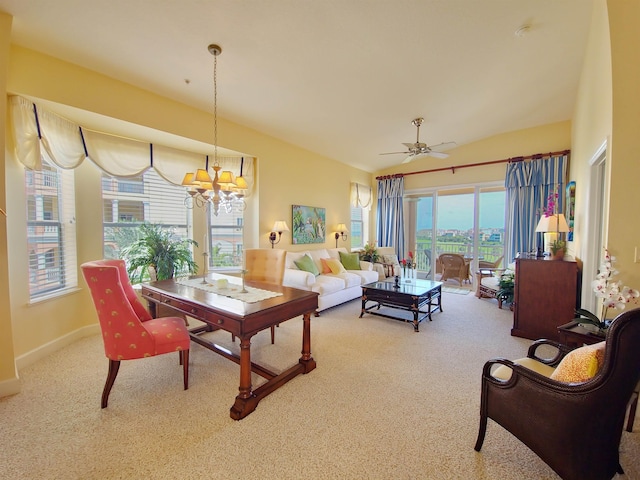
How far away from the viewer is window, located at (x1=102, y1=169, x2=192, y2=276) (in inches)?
142

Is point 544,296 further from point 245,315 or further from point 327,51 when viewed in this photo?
point 327,51

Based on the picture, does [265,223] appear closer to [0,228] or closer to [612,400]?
[0,228]

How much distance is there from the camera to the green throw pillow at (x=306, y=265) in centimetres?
458

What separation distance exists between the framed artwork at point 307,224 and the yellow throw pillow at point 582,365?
14.2 feet

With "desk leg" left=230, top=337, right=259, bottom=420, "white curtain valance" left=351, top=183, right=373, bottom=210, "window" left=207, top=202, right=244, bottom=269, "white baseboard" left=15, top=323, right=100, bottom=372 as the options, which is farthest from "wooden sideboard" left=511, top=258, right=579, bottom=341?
"white baseboard" left=15, top=323, right=100, bottom=372

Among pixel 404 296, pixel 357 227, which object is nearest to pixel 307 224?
pixel 357 227

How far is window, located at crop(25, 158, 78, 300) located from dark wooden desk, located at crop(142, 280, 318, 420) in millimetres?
1221

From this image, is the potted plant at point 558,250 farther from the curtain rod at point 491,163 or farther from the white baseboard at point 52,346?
the white baseboard at point 52,346

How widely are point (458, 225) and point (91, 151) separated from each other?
21.6 feet

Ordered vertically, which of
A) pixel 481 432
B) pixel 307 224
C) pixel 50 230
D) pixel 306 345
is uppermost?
pixel 307 224

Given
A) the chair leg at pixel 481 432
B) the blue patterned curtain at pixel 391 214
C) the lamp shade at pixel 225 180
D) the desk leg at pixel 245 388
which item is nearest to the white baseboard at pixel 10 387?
the desk leg at pixel 245 388

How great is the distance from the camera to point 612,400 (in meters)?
1.18

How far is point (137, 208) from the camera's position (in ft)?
12.6

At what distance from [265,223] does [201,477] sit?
365 cm
